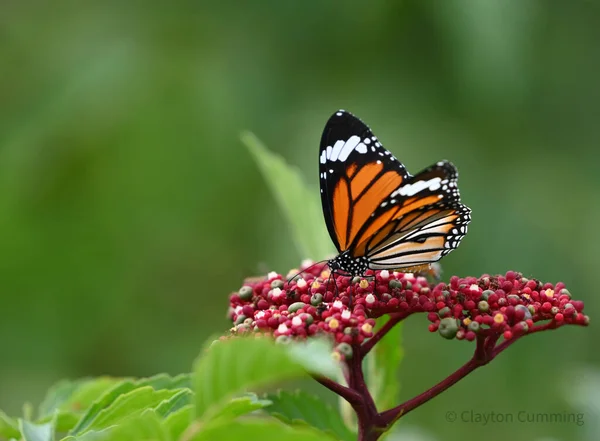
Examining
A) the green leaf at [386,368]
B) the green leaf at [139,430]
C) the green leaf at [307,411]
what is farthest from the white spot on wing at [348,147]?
the green leaf at [139,430]

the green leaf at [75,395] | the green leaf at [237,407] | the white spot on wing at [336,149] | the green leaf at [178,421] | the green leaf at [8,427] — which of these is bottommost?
the green leaf at [178,421]

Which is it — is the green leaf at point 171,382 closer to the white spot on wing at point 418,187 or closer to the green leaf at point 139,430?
the green leaf at point 139,430

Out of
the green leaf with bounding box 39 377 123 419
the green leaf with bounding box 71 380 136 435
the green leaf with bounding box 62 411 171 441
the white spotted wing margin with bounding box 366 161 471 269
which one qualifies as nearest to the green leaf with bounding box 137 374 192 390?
the green leaf with bounding box 71 380 136 435

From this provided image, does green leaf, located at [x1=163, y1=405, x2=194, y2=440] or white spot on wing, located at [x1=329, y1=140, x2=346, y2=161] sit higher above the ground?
white spot on wing, located at [x1=329, y1=140, x2=346, y2=161]

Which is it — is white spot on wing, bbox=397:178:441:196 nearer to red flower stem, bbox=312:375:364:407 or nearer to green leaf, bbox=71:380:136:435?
red flower stem, bbox=312:375:364:407

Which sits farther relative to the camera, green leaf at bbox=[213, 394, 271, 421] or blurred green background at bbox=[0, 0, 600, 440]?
blurred green background at bbox=[0, 0, 600, 440]

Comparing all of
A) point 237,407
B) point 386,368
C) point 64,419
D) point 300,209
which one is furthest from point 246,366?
point 300,209

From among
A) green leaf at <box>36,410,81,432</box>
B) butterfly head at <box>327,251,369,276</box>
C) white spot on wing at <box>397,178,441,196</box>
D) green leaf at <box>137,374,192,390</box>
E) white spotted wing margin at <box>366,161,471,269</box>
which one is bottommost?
green leaf at <box>36,410,81,432</box>
